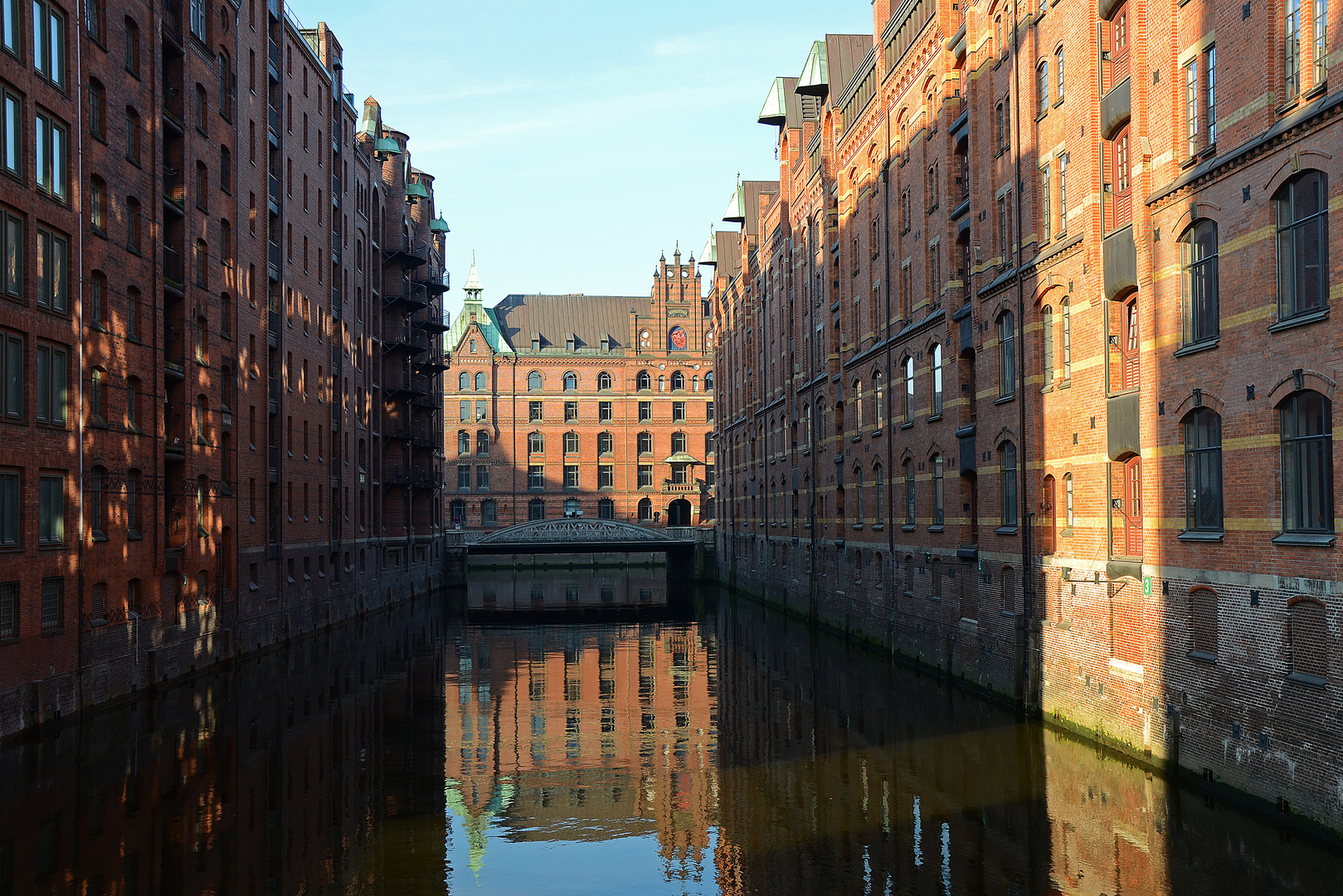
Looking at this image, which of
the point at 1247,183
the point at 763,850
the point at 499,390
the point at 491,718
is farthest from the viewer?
the point at 499,390

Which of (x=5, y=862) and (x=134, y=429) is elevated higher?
(x=134, y=429)

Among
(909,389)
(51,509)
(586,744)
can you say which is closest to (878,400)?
(909,389)

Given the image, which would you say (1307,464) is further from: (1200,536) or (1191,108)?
(1191,108)

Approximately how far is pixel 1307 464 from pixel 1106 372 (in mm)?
6169

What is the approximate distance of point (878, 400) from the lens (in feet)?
124

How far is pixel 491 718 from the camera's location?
84.4ft

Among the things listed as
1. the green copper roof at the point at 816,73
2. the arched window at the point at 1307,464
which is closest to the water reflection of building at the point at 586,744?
the arched window at the point at 1307,464

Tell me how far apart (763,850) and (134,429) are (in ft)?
61.1

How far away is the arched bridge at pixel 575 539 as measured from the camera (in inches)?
2726

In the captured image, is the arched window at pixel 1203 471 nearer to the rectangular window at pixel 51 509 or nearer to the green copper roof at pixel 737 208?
the rectangular window at pixel 51 509

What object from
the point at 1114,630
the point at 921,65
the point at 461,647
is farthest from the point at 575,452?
the point at 1114,630

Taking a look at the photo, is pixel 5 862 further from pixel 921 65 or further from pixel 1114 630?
pixel 921 65

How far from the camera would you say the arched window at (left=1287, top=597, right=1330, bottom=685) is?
583 inches

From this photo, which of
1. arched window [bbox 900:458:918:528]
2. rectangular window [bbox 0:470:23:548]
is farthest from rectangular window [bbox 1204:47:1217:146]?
rectangular window [bbox 0:470:23:548]
